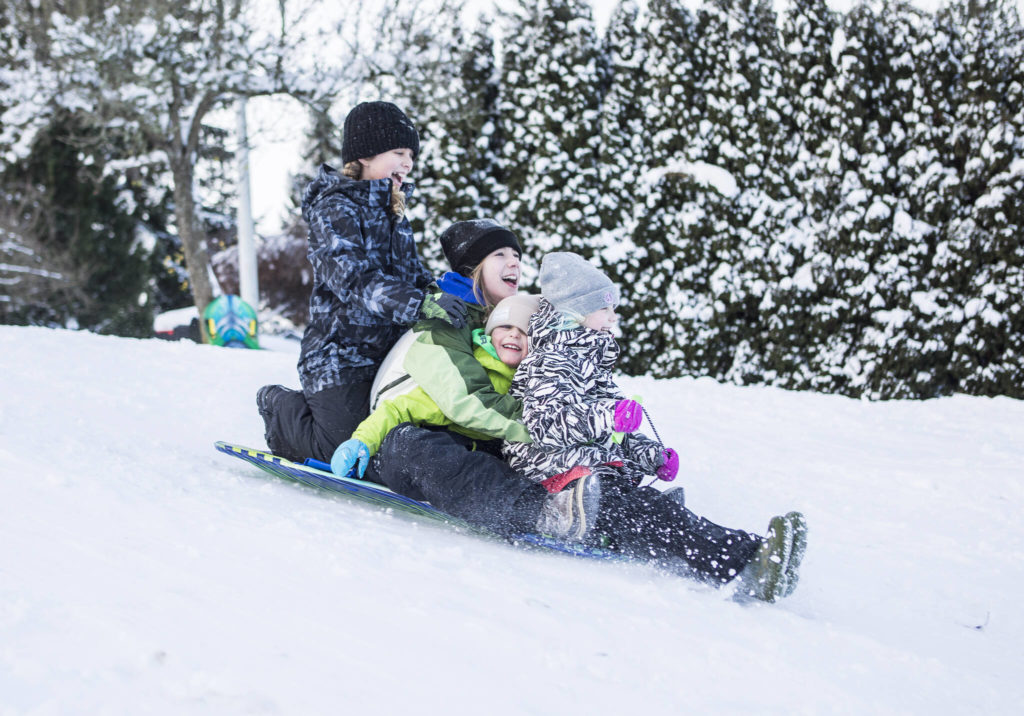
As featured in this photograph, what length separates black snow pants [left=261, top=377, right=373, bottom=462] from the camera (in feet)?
8.92

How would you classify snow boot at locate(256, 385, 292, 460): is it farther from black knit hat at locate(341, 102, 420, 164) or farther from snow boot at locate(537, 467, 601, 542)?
snow boot at locate(537, 467, 601, 542)

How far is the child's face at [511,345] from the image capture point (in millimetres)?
2582

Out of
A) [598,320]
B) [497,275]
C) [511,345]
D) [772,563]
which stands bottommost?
[772,563]

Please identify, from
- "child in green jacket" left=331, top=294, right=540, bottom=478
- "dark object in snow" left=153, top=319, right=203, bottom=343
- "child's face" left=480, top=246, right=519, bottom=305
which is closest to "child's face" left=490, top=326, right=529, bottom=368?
"child in green jacket" left=331, top=294, right=540, bottom=478

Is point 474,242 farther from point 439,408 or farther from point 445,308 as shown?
point 439,408

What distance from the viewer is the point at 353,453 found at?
2.34m

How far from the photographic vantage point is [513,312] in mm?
2580

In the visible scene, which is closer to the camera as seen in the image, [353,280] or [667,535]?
[667,535]

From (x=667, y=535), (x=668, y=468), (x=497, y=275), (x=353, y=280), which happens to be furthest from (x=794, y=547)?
(x=353, y=280)

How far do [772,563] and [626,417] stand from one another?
55 cm

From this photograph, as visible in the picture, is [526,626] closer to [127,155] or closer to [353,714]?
[353,714]

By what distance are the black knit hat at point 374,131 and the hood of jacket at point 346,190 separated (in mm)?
105

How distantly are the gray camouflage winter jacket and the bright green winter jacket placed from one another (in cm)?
15

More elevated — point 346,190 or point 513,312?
point 346,190
